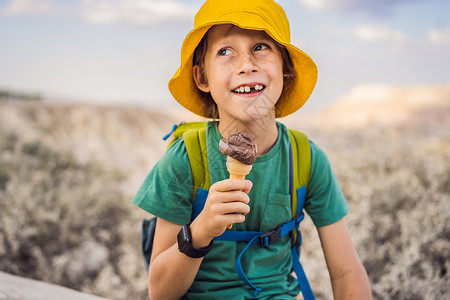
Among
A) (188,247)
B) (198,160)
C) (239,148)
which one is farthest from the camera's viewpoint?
(198,160)

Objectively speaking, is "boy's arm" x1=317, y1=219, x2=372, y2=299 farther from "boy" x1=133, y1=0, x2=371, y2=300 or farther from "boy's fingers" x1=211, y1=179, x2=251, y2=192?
"boy's fingers" x1=211, y1=179, x2=251, y2=192

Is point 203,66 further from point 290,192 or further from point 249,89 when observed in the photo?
point 290,192

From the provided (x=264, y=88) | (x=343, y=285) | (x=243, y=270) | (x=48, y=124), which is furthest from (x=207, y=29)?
(x=48, y=124)

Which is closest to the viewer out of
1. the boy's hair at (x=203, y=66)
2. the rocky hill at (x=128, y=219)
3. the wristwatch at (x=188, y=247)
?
the wristwatch at (x=188, y=247)

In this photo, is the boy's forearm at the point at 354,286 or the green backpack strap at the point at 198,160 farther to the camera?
the boy's forearm at the point at 354,286

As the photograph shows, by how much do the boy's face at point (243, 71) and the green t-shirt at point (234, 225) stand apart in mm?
221

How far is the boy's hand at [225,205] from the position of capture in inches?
50.8

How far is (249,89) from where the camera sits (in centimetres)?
151

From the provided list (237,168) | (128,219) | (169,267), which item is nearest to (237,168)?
(237,168)

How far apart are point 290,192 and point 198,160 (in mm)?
446

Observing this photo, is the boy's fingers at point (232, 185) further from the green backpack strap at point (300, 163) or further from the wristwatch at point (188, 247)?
the green backpack strap at point (300, 163)

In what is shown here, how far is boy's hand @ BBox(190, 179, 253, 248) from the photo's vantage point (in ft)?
4.23

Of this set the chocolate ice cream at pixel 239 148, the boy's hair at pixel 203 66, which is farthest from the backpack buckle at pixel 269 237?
the boy's hair at pixel 203 66

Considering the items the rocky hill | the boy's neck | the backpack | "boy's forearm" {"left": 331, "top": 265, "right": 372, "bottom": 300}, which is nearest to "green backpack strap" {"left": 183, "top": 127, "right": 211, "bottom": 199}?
the backpack
